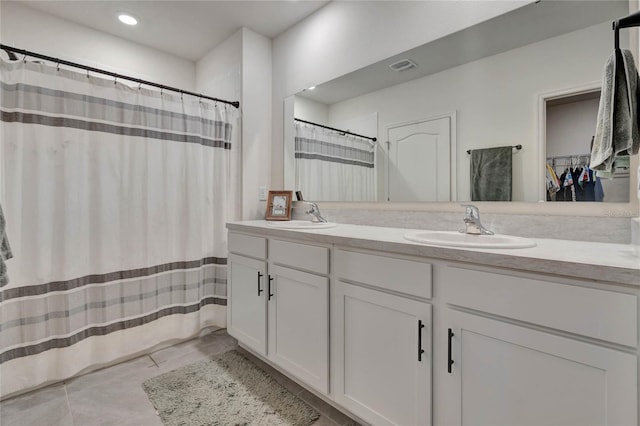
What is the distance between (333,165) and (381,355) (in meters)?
1.36

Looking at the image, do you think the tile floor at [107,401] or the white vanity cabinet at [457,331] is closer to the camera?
the white vanity cabinet at [457,331]

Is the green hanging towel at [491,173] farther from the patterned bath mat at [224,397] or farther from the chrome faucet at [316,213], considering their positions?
the patterned bath mat at [224,397]

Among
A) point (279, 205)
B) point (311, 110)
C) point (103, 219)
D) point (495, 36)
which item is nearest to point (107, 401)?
point (103, 219)

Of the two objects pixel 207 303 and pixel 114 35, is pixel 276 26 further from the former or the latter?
pixel 207 303

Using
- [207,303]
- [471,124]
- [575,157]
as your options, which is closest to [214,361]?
[207,303]

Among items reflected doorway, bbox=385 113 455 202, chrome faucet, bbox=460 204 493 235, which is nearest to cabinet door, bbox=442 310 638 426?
chrome faucet, bbox=460 204 493 235

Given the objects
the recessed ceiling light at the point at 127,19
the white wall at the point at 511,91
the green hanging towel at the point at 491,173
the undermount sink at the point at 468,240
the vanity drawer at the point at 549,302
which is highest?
the recessed ceiling light at the point at 127,19

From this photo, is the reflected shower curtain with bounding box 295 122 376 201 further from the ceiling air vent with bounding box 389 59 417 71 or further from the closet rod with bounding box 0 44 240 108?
the closet rod with bounding box 0 44 240 108

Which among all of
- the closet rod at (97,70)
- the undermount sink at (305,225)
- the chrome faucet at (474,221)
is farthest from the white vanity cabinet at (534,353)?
the closet rod at (97,70)

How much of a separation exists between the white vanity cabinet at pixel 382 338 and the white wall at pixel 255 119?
137 cm

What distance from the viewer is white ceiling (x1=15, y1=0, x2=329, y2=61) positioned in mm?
2176

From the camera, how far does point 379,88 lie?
6.32ft

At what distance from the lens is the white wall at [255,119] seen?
2510mm

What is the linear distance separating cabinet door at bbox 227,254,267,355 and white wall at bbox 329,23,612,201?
123 centimetres
